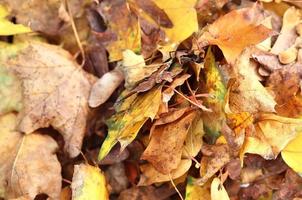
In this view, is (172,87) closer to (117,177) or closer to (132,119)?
(132,119)

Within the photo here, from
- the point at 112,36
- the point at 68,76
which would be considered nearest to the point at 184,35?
the point at 112,36

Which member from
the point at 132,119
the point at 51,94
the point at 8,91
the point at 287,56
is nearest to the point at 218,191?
the point at 132,119

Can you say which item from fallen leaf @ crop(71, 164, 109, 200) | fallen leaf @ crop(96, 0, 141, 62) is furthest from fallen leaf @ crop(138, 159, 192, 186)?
fallen leaf @ crop(96, 0, 141, 62)

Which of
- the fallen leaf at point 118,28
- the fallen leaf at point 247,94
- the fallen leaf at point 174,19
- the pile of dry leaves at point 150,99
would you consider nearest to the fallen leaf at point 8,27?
the pile of dry leaves at point 150,99

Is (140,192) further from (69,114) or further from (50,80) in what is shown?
(50,80)

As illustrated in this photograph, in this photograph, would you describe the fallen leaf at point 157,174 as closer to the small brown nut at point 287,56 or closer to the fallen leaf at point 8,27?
the small brown nut at point 287,56

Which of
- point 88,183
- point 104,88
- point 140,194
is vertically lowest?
point 140,194

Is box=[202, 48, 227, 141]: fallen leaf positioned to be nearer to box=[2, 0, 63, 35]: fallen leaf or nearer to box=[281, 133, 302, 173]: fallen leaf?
box=[281, 133, 302, 173]: fallen leaf
